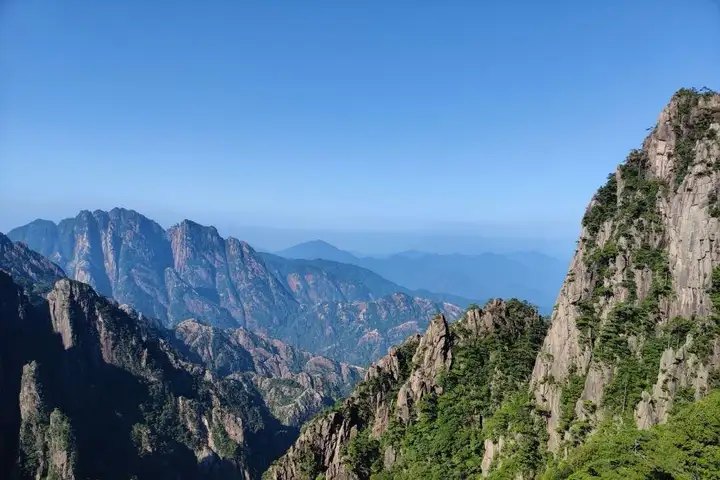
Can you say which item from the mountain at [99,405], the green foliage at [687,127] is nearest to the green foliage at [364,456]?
the green foliage at [687,127]

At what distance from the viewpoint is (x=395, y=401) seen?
77.4 m

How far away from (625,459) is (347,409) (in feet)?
150

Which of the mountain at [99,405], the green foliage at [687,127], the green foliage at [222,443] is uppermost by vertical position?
the green foliage at [687,127]

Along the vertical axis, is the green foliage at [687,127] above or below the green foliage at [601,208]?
above

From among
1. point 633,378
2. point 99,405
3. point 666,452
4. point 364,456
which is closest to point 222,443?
point 99,405

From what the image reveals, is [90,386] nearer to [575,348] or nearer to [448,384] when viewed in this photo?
[448,384]

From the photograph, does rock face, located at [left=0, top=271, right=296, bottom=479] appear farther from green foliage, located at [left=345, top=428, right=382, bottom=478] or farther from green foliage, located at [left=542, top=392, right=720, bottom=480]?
green foliage, located at [left=542, top=392, right=720, bottom=480]

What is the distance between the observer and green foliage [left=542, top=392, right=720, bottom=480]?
38.1m

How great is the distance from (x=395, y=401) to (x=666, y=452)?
1652 inches

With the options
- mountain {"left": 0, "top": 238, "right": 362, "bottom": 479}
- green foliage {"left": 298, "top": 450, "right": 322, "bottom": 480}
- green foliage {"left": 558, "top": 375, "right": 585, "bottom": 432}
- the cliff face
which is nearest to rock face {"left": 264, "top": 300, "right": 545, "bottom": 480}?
green foliage {"left": 298, "top": 450, "right": 322, "bottom": 480}

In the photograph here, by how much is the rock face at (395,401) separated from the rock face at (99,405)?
6491 cm

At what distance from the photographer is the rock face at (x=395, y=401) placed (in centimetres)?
7200

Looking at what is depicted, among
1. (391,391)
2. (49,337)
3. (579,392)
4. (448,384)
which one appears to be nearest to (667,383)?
(579,392)

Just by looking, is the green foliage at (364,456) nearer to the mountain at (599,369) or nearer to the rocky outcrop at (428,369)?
the mountain at (599,369)
